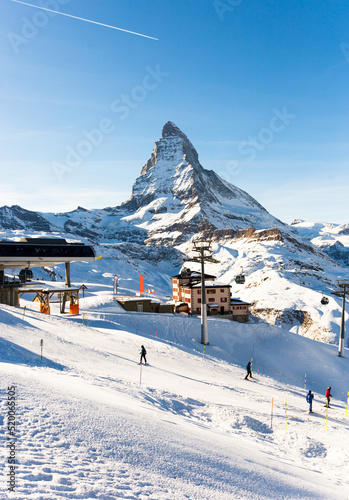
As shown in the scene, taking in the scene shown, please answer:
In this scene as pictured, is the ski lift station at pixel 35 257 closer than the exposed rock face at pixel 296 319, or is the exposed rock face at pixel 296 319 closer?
the ski lift station at pixel 35 257

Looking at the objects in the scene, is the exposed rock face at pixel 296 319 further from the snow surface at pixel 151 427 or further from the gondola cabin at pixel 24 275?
the gondola cabin at pixel 24 275

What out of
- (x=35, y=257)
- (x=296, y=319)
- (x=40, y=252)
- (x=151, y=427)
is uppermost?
(x=40, y=252)

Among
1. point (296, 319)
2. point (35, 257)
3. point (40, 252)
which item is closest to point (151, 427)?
point (35, 257)

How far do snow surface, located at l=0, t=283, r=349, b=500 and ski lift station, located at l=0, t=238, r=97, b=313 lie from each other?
35.1 ft

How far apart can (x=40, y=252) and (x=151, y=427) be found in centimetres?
3160

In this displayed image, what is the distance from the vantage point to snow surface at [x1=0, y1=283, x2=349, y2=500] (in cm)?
666

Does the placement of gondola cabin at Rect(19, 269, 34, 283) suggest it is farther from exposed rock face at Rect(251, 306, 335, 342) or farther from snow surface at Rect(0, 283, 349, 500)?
exposed rock face at Rect(251, 306, 335, 342)

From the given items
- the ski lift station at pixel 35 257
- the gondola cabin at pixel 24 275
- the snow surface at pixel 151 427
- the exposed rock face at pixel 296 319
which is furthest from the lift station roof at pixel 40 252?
the exposed rock face at pixel 296 319

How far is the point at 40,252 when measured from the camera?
36969 mm

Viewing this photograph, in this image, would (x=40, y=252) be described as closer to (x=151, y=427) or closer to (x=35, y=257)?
(x=35, y=257)

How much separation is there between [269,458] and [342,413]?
1178 centimetres

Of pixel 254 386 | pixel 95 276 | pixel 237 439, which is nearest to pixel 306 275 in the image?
pixel 95 276

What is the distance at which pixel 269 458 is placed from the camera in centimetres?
970

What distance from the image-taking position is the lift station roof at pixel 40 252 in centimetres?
3522
